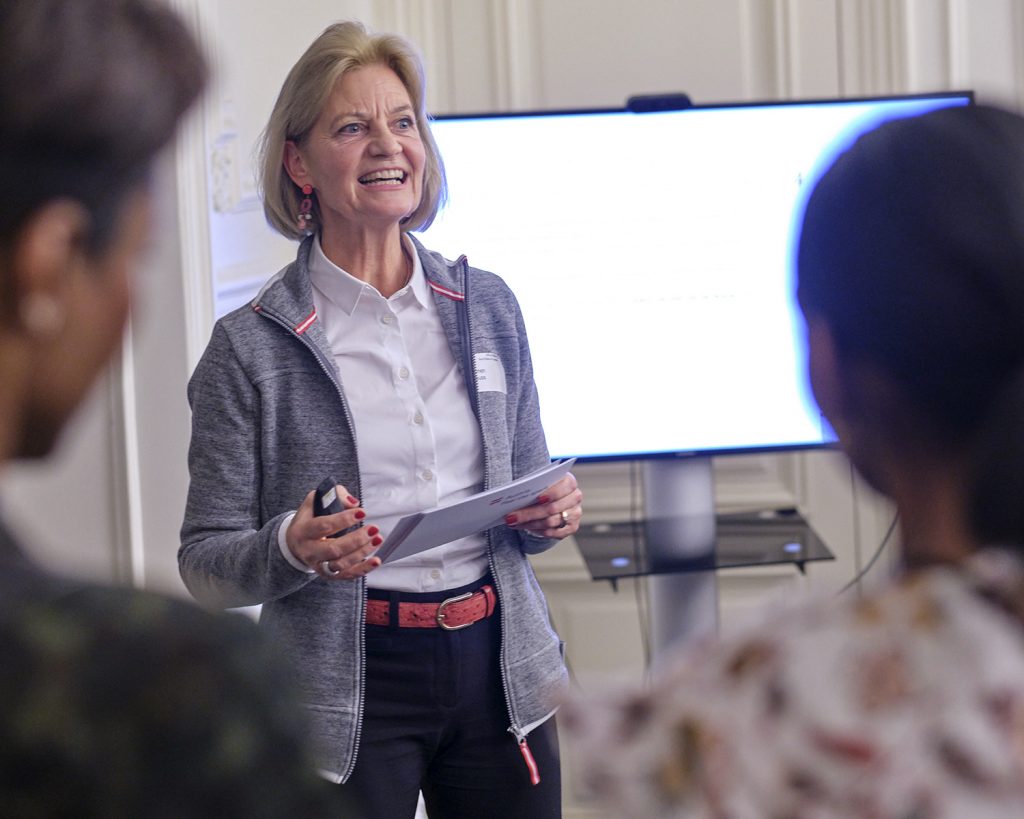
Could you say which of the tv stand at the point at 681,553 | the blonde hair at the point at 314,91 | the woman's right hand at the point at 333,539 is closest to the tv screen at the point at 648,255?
the tv stand at the point at 681,553

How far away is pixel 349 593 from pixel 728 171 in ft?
3.95

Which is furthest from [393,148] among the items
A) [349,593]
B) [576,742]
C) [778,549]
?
[576,742]

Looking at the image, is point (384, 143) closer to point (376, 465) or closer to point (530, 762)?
point (376, 465)

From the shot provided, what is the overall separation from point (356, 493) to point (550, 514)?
29cm

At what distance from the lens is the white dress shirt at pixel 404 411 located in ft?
6.23

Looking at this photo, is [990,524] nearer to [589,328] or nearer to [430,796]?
[430,796]

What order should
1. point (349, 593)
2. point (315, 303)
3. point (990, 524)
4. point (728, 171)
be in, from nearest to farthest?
point (990, 524), point (349, 593), point (315, 303), point (728, 171)

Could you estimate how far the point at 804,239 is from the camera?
878 millimetres

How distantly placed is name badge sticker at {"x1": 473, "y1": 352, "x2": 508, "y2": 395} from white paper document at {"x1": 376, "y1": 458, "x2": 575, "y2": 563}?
19cm

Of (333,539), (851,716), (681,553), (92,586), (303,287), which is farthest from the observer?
(681,553)

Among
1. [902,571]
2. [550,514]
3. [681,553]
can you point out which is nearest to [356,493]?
[550,514]

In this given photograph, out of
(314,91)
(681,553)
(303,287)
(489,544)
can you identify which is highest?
(314,91)

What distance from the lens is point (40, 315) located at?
624mm

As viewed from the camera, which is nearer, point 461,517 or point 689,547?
point 461,517
